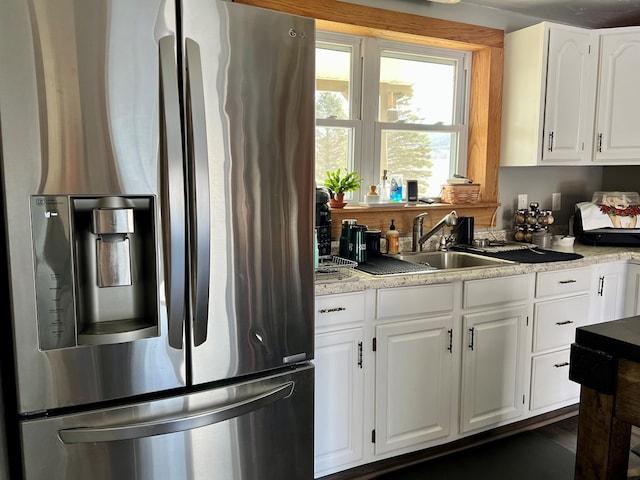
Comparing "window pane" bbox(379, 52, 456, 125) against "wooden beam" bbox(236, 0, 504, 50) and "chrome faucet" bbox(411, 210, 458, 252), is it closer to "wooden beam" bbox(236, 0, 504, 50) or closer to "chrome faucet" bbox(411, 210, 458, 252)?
"wooden beam" bbox(236, 0, 504, 50)

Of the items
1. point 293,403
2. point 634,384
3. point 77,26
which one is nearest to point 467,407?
point 293,403

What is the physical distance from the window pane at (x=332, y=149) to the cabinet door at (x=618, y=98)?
152cm

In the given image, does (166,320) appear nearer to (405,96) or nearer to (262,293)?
(262,293)

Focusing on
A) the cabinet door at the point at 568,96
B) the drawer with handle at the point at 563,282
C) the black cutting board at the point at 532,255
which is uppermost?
the cabinet door at the point at 568,96

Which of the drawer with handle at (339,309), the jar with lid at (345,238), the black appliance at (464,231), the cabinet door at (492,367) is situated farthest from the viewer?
the black appliance at (464,231)

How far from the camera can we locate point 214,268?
A: 1382mm

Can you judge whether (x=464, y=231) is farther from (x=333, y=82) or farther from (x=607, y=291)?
(x=333, y=82)

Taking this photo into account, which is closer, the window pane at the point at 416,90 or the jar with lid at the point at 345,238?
the jar with lid at the point at 345,238

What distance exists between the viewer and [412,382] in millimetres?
2150

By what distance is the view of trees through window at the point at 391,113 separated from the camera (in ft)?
8.83

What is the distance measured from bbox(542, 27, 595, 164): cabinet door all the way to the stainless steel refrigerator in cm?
189

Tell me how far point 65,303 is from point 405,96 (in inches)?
89.2

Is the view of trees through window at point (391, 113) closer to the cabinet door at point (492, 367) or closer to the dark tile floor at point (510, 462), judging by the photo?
the cabinet door at point (492, 367)

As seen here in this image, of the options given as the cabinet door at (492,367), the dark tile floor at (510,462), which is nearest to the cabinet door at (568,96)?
the cabinet door at (492,367)
